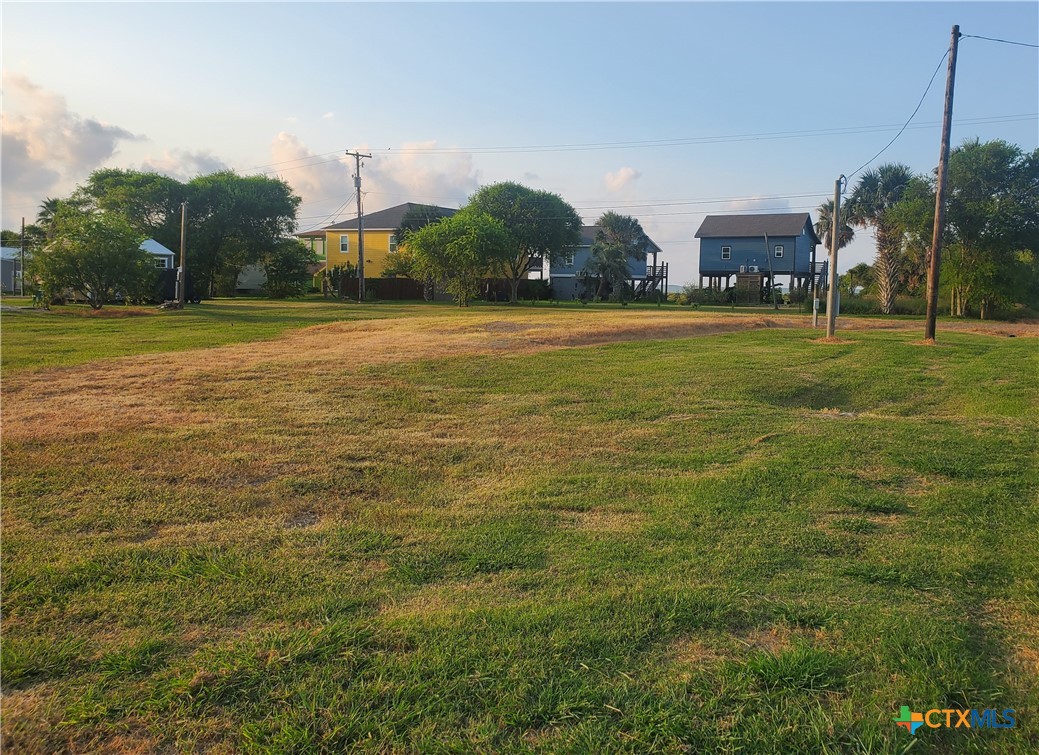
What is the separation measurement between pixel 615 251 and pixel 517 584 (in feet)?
177

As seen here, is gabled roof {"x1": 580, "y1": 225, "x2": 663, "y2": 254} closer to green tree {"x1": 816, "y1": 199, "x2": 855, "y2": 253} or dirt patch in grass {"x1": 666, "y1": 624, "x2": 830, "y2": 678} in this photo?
green tree {"x1": 816, "y1": 199, "x2": 855, "y2": 253}

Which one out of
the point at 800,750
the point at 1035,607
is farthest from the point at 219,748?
the point at 1035,607

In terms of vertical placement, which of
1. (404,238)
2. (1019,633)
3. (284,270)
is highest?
(404,238)

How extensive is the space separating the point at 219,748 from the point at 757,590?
2756 millimetres

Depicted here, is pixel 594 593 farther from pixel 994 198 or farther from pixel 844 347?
pixel 994 198

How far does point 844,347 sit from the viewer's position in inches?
744

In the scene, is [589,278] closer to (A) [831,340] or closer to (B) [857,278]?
(B) [857,278]

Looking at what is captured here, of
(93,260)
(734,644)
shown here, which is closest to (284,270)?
(93,260)

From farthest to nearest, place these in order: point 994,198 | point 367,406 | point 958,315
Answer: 1. point 958,315
2. point 994,198
3. point 367,406

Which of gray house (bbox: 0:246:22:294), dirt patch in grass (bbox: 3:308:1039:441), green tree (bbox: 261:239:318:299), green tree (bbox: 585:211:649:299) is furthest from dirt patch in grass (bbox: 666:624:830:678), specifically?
gray house (bbox: 0:246:22:294)

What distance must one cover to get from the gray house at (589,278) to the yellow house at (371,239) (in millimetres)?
11354

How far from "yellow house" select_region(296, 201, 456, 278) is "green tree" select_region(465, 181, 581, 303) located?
25.8ft

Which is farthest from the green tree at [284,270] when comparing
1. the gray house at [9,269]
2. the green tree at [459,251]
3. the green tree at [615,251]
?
the green tree at [615,251]

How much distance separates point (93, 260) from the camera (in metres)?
30.2
